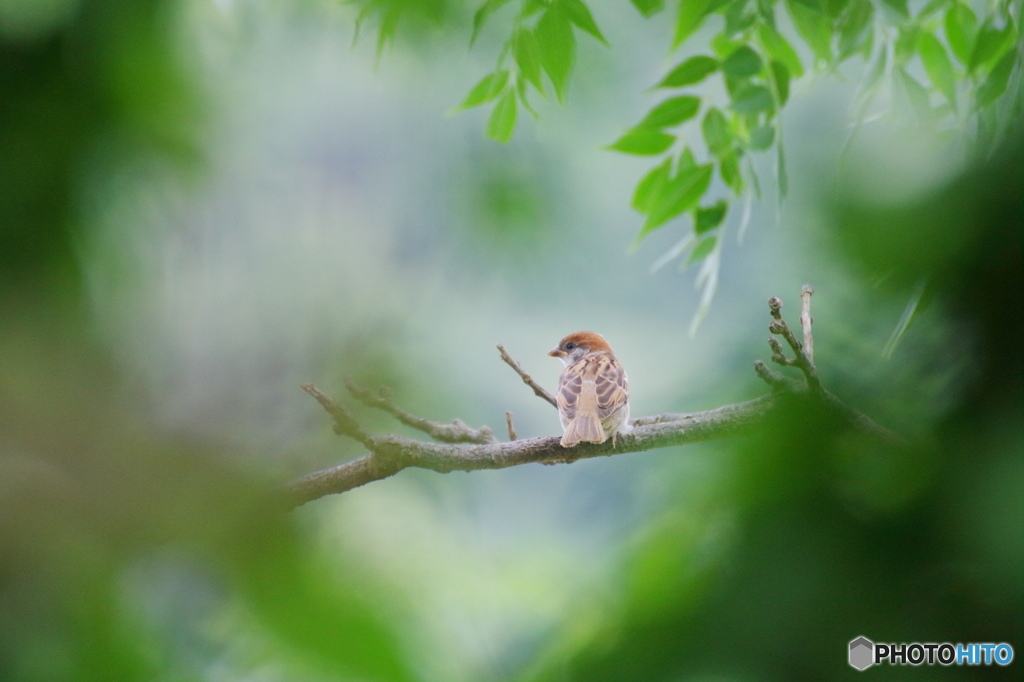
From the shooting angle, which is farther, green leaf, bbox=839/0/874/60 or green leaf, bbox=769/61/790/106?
green leaf, bbox=769/61/790/106

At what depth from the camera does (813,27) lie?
0.67m

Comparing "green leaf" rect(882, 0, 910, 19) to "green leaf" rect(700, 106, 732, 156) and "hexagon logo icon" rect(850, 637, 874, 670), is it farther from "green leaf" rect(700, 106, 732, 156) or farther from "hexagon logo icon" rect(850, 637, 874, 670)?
"hexagon logo icon" rect(850, 637, 874, 670)

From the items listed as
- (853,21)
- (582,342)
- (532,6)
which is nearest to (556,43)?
(532,6)

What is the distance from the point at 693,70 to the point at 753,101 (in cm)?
8

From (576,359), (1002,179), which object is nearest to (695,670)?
(1002,179)

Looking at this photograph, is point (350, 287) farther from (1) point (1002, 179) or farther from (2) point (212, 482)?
(1) point (1002, 179)

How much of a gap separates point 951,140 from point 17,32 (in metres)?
0.33

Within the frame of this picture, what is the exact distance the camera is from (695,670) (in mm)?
169

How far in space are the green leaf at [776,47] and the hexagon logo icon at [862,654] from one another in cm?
73

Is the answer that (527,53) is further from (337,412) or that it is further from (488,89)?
(337,412)

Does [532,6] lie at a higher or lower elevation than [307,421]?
higher

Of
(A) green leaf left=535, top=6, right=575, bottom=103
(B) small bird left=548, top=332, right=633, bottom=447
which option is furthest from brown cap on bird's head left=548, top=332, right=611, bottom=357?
(A) green leaf left=535, top=6, right=575, bottom=103

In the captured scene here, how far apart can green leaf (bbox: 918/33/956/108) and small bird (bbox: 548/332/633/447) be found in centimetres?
51

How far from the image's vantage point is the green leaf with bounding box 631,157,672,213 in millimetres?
807
